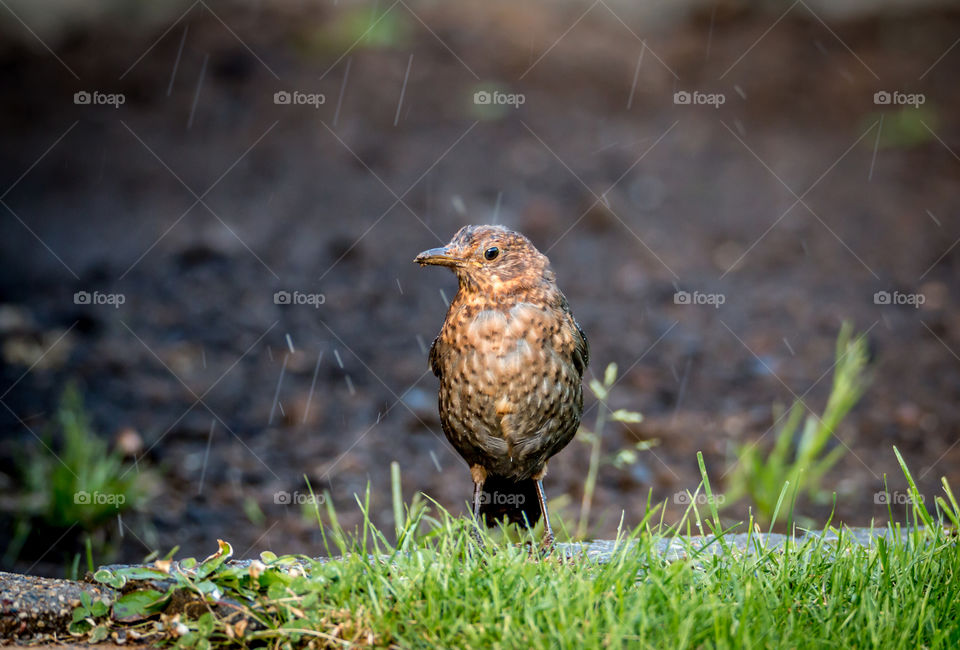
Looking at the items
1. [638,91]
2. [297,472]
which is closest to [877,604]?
[297,472]

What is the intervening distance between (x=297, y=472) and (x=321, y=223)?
107 inches

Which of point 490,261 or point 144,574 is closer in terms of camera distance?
point 144,574

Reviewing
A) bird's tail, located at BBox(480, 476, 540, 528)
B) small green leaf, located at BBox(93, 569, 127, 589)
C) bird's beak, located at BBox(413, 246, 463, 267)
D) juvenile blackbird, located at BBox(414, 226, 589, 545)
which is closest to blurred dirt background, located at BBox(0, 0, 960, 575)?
bird's tail, located at BBox(480, 476, 540, 528)

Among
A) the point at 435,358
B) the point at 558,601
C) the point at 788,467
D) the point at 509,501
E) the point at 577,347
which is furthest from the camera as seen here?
the point at 788,467

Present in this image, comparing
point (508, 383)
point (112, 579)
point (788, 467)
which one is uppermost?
point (508, 383)

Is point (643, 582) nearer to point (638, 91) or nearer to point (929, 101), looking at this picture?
point (638, 91)


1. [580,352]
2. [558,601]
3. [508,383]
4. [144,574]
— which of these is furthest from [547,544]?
[144,574]

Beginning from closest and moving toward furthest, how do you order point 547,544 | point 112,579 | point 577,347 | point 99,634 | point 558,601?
point 558,601, point 99,634, point 112,579, point 547,544, point 577,347

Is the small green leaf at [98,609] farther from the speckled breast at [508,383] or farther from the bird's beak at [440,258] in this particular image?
the bird's beak at [440,258]

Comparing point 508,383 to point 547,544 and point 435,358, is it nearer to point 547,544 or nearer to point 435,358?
point 435,358

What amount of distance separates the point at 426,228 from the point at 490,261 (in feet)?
12.5

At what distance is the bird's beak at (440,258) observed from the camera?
3.78 m

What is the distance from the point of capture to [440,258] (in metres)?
3.82

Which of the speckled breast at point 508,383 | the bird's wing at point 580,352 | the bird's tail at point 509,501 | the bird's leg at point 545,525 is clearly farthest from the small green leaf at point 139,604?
the bird's wing at point 580,352
